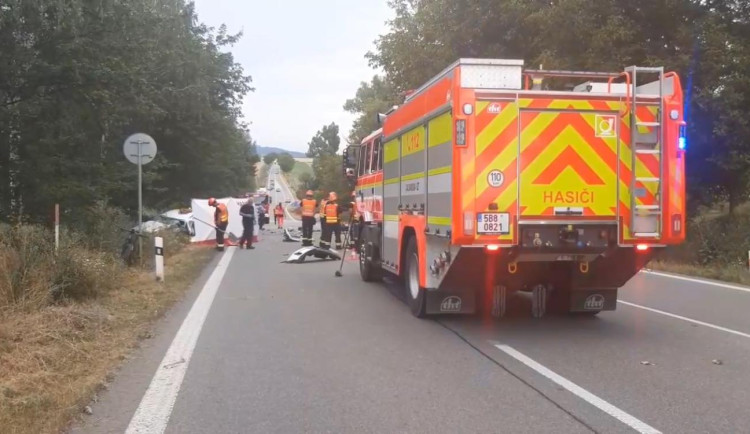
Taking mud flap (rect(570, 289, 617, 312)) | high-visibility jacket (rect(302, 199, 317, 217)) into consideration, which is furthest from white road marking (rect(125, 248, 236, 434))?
high-visibility jacket (rect(302, 199, 317, 217))

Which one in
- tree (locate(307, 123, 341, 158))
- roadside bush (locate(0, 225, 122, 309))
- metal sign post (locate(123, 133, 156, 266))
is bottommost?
roadside bush (locate(0, 225, 122, 309))

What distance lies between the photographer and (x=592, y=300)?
8.59 meters

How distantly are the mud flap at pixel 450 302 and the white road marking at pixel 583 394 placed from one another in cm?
134

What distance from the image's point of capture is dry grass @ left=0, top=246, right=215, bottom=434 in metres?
4.78

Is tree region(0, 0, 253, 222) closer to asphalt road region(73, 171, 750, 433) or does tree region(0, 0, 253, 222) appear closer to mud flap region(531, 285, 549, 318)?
asphalt road region(73, 171, 750, 433)

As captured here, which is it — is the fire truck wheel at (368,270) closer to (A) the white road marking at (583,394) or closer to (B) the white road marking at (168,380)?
(B) the white road marking at (168,380)

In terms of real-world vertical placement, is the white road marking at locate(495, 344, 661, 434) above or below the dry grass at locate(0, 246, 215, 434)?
below

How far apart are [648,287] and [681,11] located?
29.6 feet

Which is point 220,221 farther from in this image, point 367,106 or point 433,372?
point 367,106

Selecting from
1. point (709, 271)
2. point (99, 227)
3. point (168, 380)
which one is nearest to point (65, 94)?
point (99, 227)

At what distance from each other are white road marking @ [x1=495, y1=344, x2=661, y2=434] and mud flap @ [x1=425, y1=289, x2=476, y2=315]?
4.39ft

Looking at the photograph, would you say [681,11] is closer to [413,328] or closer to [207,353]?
[413,328]

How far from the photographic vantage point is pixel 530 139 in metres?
7.25

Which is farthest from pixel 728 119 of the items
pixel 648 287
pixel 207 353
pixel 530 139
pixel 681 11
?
pixel 207 353
